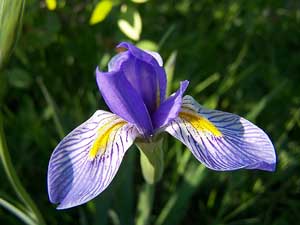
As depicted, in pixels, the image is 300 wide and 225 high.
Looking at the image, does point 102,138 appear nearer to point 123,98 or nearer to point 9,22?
point 123,98

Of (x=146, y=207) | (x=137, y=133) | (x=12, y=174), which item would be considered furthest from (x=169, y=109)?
(x=146, y=207)

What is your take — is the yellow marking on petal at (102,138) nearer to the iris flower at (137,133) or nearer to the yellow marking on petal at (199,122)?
the iris flower at (137,133)

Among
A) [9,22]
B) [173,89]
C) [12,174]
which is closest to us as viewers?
[9,22]

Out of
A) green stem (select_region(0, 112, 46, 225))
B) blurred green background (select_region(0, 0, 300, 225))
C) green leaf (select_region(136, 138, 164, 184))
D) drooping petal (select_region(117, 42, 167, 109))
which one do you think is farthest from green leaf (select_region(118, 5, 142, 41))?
green stem (select_region(0, 112, 46, 225))

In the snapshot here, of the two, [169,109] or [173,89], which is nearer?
[169,109]

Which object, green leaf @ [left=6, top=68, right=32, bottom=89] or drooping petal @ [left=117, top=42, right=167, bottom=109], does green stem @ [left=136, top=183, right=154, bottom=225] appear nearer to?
drooping petal @ [left=117, top=42, right=167, bottom=109]

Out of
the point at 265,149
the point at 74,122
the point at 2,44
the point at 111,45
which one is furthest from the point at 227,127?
the point at 111,45

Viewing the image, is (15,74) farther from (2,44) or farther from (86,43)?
(2,44)
